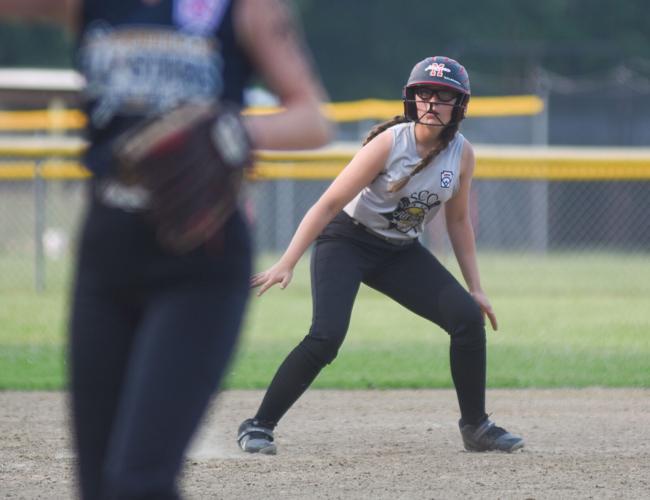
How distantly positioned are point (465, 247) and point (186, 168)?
317 cm

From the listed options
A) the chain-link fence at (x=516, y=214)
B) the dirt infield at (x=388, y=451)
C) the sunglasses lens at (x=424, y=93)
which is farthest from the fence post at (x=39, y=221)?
the sunglasses lens at (x=424, y=93)

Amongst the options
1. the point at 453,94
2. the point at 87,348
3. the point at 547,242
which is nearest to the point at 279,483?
the point at 453,94

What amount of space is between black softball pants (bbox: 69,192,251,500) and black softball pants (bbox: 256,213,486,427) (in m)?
2.76

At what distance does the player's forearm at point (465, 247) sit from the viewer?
18.9 feet

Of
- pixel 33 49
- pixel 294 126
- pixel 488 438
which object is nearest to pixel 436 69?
pixel 488 438

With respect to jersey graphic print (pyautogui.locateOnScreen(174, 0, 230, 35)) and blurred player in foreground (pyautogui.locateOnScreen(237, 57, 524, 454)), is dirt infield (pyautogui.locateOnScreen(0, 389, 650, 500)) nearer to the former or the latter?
blurred player in foreground (pyautogui.locateOnScreen(237, 57, 524, 454))

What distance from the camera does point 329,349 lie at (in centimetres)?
562

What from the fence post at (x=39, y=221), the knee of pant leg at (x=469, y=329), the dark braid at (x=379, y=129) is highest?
the dark braid at (x=379, y=129)

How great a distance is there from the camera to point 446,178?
5.56m

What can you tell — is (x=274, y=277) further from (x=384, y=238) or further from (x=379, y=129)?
(x=379, y=129)

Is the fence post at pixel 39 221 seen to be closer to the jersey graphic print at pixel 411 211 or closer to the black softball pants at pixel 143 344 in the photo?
the jersey graphic print at pixel 411 211

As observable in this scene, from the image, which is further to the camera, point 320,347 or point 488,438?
point 488,438

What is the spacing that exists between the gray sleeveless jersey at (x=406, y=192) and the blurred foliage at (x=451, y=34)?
1161 inches

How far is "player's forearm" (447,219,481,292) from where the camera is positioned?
5758mm
